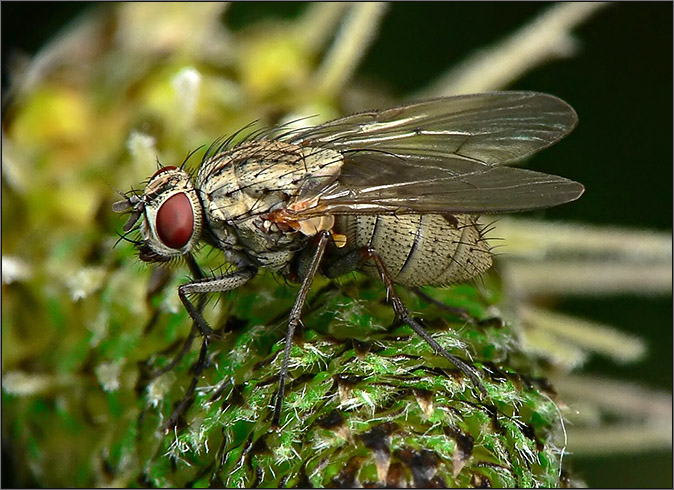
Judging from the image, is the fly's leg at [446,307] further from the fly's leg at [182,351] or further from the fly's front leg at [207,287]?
the fly's leg at [182,351]

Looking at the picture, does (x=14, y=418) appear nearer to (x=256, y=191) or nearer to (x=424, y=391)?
(x=256, y=191)

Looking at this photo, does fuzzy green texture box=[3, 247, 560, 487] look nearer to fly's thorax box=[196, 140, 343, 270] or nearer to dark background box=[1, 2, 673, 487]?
fly's thorax box=[196, 140, 343, 270]

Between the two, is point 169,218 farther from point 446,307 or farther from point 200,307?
point 446,307

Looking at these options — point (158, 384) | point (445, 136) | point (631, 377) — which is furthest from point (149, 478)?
point (631, 377)

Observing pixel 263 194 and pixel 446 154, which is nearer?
pixel 263 194

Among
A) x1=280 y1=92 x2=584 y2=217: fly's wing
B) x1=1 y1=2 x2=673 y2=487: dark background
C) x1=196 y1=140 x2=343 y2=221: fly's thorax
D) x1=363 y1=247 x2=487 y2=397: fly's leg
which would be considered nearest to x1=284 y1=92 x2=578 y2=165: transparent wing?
x1=280 y1=92 x2=584 y2=217: fly's wing

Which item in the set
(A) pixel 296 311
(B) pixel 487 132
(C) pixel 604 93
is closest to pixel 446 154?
(B) pixel 487 132
